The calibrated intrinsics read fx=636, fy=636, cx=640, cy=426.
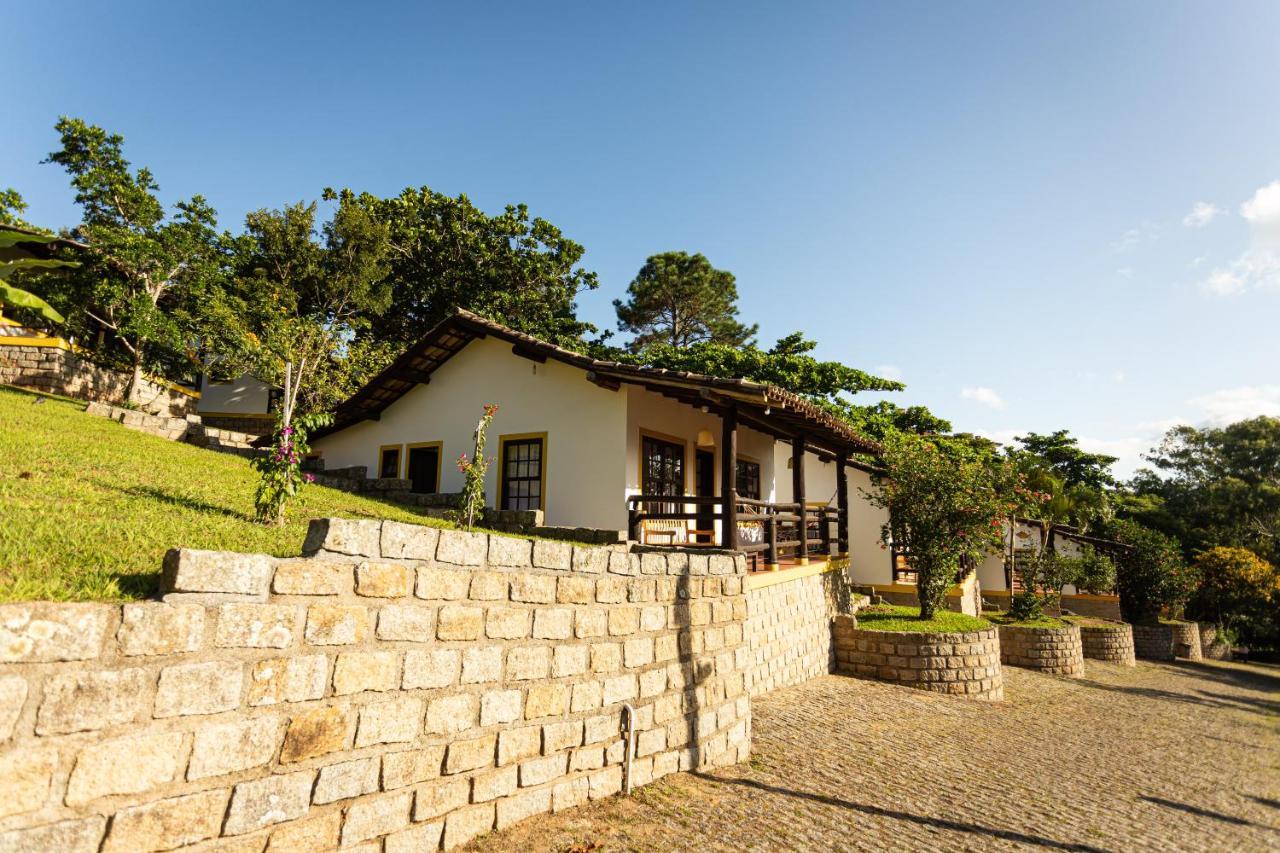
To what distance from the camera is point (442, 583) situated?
12.7 feet

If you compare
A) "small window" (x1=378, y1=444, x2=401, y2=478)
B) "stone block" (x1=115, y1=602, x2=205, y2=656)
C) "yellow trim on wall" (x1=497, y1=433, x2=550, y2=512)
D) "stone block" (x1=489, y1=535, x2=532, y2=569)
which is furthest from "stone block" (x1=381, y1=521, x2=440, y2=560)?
"small window" (x1=378, y1=444, x2=401, y2=478)

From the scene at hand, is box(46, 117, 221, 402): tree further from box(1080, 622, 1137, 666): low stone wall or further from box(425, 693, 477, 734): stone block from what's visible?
box(1080, 622, 1137, 666): low stone wall

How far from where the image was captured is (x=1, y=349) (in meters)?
18.4

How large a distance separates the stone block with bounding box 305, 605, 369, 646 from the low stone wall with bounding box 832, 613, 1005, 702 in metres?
10.3

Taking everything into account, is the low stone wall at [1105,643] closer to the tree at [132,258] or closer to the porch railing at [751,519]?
the porch railing at [751,519]

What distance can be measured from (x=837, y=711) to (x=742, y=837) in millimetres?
4775

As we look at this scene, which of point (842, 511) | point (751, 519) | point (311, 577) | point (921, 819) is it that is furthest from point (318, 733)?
point (842, 511)

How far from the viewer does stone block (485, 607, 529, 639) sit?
4.11 m

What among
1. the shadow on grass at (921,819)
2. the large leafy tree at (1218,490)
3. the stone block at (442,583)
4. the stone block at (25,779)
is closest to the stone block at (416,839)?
the stone block at (442,583)

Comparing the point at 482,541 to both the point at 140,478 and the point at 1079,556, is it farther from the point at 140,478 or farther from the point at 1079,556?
the point at 1079,556

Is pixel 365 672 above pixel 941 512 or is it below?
below

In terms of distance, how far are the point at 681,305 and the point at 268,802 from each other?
31622mm

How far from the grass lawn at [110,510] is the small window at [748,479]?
306 inches

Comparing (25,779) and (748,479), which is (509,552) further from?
(748,479)
